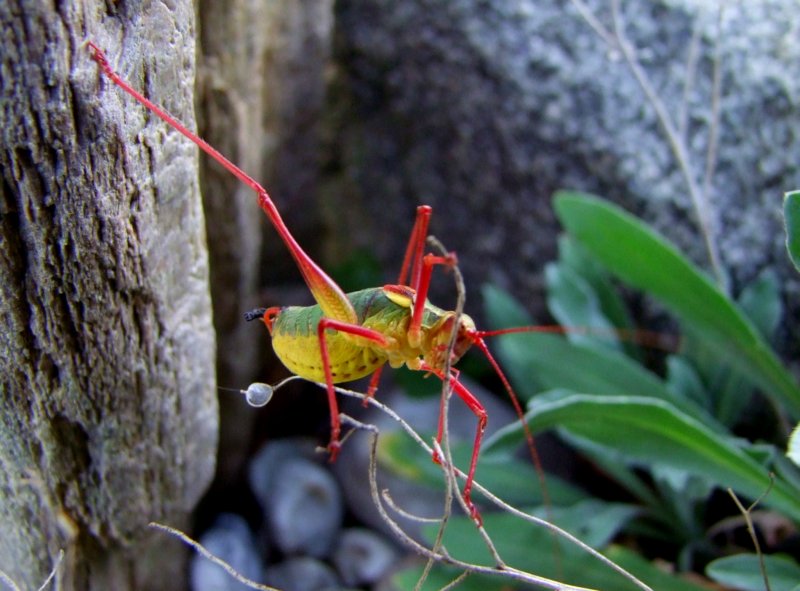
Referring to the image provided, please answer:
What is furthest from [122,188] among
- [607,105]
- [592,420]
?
[607,105]

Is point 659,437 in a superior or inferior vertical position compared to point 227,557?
superior

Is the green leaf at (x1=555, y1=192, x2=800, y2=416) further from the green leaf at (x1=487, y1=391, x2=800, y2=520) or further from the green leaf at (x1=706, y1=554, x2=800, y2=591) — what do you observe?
the green leaf at (x1=706, y1=554, x2=800, y2=591)

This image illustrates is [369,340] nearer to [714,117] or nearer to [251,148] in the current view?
[251,148]

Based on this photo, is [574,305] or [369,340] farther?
[574,305]

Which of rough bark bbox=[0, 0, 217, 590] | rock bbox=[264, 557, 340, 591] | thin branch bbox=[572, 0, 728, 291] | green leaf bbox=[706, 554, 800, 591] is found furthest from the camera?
rock bbox=[264, 557, 340, 591]

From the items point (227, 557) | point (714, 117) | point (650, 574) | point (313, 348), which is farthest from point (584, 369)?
point (227, 557)

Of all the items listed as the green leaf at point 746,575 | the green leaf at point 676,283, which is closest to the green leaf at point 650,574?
the green leaf at point 746,575

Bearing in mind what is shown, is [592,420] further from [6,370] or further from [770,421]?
[6,370]

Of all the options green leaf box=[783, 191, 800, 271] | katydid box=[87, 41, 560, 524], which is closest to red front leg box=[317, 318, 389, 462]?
katydid box=[87, 41, 560, 524]

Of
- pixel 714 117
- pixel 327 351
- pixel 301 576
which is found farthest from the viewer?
pixel 301 576
